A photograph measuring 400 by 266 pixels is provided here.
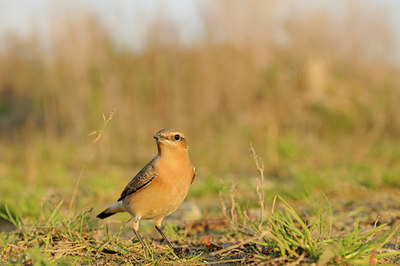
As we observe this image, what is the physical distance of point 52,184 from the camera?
23.0 feet

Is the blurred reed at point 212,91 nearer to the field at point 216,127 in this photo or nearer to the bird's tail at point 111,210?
the field at point 216,127

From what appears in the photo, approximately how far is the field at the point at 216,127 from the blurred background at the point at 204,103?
0.13 feet

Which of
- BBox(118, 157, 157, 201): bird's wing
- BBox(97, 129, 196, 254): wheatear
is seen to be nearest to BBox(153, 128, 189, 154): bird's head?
BBox(97, 129, 196, 254): wheatear

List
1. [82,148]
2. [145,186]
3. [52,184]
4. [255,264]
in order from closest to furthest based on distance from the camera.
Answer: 1. [255,264]
2. [145,186]
3. [52,184]
4. [82,148]

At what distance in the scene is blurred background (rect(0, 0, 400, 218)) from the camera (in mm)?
7996

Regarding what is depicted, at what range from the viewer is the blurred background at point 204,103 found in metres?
8.00

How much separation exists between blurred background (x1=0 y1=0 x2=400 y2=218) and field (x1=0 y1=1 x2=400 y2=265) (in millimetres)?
40

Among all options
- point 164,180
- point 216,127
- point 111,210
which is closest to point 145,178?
point 164,180

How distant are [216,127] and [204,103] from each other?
28.5 inches

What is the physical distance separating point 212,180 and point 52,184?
8.96ft

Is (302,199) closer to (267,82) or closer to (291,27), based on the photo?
(267,82)

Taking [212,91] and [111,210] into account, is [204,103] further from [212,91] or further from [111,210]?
[111,210]

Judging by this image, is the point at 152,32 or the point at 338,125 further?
the point at 338,125

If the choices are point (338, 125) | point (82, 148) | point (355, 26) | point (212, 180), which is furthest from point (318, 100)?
point (212, 180)
